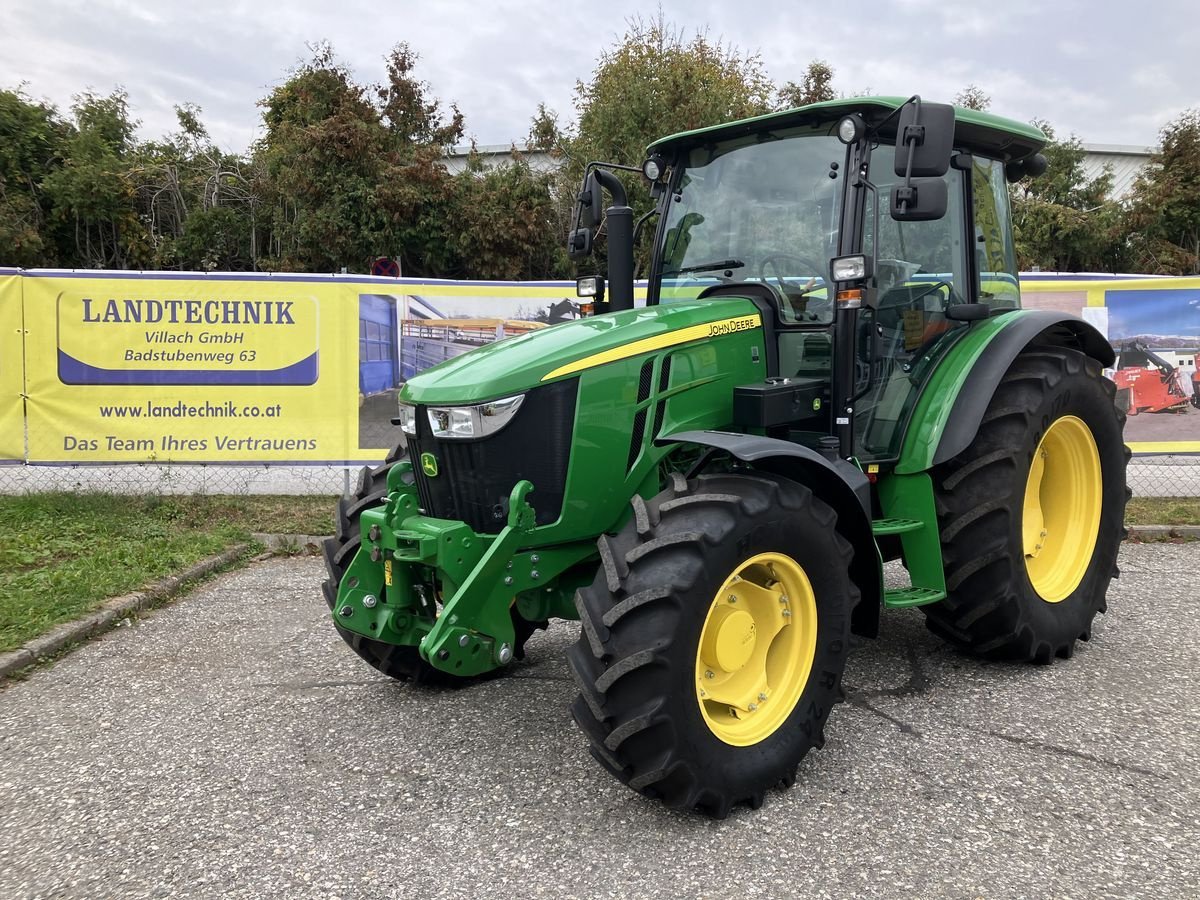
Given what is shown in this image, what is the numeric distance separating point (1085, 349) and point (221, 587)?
18.5 ft

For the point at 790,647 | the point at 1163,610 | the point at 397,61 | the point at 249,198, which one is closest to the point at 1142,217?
the point at 397,61

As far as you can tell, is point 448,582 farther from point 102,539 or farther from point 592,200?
point 102,539

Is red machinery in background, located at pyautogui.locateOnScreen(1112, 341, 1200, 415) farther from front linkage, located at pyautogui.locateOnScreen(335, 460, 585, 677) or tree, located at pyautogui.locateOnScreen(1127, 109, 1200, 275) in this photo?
tree, located at pyautogui.locateOnScreen(1127, 109, 1200, 275)

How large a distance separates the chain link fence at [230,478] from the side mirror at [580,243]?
12.9ft

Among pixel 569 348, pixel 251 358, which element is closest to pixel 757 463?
pixel 569 348

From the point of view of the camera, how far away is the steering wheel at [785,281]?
3941 millimetres

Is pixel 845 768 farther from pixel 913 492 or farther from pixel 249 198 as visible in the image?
pixel 249 198

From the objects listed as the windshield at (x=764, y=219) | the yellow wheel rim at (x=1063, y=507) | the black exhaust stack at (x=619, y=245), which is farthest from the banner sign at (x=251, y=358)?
the yellow wheel rim at (x=1063, y=507)

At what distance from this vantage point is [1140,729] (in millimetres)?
3682

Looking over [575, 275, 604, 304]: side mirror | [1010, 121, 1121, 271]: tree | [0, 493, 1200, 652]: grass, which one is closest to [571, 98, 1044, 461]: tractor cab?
[575, 275, 604, 304]: side mirror

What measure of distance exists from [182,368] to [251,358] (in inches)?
23.9

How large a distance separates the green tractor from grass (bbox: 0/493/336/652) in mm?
2457

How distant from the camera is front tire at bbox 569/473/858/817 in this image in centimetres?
282

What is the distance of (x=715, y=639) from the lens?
3.12 meters
